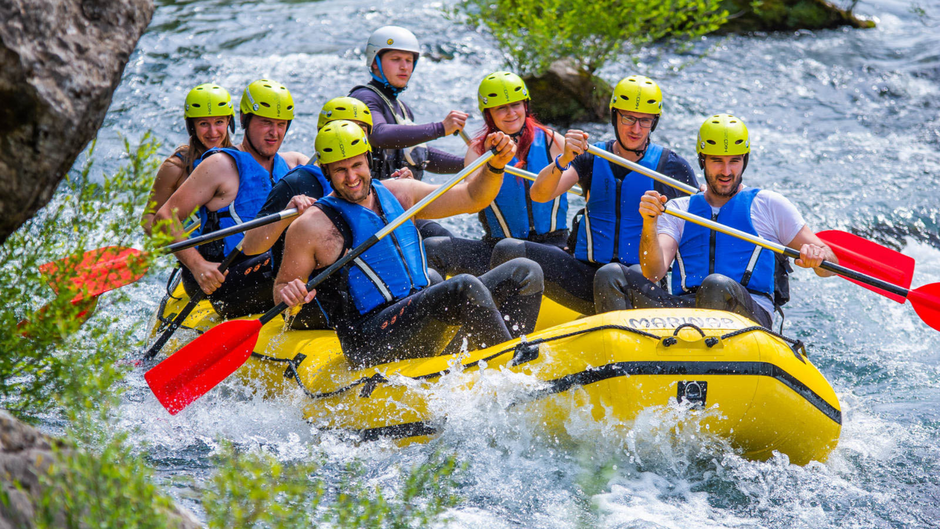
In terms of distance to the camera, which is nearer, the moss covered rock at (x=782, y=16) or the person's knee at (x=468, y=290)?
the person's knee at (x=468, y=290)

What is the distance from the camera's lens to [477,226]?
8.31 meters

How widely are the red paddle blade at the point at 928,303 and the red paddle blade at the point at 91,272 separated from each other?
3571 millimetres

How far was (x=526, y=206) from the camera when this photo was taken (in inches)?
207

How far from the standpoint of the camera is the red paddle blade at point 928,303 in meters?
4.29

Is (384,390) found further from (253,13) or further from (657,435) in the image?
(253,13)

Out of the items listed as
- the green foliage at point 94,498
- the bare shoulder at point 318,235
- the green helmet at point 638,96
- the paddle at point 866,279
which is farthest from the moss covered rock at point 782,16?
the green foliage at point 94,498

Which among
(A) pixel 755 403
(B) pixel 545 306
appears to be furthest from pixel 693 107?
(A) pixel 755 403

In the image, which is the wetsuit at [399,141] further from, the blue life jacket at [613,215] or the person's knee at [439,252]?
the blue life jacket at [613,215]

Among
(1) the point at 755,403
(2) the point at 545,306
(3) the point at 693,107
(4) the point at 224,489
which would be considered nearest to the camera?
(4) the point at 224,489

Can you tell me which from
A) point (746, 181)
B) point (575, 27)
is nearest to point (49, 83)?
point (746, 181)

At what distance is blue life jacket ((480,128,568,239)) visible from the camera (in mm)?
5242

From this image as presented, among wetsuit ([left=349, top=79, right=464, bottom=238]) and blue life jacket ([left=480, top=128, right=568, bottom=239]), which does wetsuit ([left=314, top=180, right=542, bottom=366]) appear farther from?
wetsuit ([left=349, top=79, right=464, bottom=238])

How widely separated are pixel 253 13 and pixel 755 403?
10.8 meters

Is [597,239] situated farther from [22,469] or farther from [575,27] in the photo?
[575,27]
